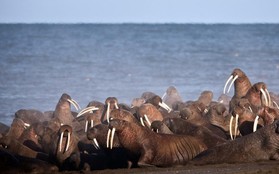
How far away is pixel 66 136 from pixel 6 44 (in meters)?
38.1

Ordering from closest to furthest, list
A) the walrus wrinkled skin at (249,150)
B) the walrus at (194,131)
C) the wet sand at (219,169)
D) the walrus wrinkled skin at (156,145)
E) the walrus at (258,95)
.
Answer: the wet sand at (219,169)
the walrus wrinkled skin at (249,150)
the walrus wrinkled skin at (156,145)
the walrus at (194,131)
the walrus at (258,95)

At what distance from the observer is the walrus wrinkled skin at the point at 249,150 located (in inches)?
388

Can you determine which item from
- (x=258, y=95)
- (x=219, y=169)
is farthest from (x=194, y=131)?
(x=258, y=95)

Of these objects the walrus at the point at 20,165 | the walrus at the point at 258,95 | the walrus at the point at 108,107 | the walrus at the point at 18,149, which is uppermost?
the walrus at the point at 258,95

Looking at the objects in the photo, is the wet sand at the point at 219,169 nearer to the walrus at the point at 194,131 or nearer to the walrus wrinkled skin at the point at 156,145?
the walrus wrinkled skin at the point at 156,145

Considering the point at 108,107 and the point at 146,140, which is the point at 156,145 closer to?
the point at 146,140

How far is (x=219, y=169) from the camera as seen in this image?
928cm

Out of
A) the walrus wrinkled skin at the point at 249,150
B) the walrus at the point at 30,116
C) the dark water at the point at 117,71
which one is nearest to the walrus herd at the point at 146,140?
the walrus wrinkled skin at the point at 249,150

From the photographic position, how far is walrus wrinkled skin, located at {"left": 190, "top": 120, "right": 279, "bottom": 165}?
987 centimetres

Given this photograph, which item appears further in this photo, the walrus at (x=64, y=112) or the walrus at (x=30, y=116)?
the walrus at (x=30, y=116)

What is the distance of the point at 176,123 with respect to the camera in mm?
11375

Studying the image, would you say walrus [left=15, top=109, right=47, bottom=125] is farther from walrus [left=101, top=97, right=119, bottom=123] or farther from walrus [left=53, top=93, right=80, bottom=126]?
walrus [left=101, top=97, right=119, bottom=123]

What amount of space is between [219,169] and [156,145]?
112 centimetres

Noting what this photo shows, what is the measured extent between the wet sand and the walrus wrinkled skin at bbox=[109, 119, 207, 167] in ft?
1.69
